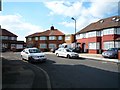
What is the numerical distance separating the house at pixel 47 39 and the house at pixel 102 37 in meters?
15.6

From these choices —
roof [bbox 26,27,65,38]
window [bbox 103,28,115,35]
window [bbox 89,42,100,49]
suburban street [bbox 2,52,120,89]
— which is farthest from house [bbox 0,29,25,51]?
suburban street [bbox 2,52,120,89]

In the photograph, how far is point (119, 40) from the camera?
35.7 metres

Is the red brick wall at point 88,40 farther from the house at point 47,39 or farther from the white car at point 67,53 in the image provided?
the white car at point 67,53

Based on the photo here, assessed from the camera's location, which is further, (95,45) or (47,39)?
(47,39)

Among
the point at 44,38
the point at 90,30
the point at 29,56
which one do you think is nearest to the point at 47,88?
the point at 29,56

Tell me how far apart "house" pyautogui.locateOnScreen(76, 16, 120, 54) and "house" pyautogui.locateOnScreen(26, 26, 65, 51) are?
15.6 m

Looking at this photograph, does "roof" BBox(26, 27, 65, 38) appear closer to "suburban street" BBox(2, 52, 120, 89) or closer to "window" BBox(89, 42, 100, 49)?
"window" BBox(89, 42, 100, 49)

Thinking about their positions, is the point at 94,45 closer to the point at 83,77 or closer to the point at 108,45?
the point at 108,45

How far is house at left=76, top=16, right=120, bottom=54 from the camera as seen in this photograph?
3719cm

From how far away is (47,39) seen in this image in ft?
215

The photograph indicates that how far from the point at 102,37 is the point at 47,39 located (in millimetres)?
28331

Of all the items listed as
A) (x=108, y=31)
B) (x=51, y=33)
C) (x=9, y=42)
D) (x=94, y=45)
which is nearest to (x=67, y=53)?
(x=108, y=31)

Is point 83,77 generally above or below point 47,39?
below

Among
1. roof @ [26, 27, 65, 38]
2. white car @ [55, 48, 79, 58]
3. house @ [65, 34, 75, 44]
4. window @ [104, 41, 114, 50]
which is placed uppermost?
roof @ [26, 27, 65, 38]
